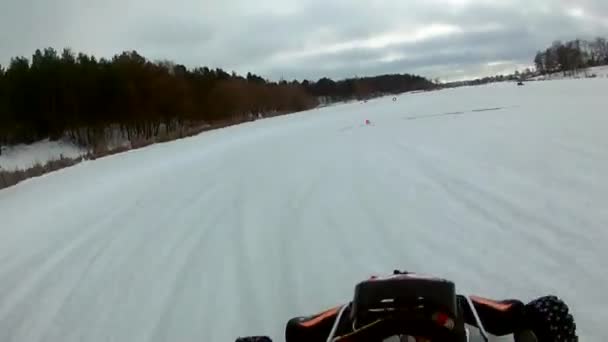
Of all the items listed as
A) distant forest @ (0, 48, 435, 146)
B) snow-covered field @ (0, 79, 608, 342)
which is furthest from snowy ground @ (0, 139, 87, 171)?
snow-covered field @ (0, 79, 608, 342)

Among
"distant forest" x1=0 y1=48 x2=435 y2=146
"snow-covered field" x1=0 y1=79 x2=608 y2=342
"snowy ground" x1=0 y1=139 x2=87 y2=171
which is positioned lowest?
"snow-covered field" x1=0 y1=79 x2=608 y2=342

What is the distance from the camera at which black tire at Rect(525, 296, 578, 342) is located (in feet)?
8.27

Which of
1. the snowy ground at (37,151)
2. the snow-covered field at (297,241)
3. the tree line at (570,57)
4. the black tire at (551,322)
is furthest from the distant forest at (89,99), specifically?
the tree line at (570,57)

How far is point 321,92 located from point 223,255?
119m

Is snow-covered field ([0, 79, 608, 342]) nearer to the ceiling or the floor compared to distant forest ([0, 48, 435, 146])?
nearer to the floor

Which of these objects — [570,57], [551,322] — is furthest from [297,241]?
[570,57]

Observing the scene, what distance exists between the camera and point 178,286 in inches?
167

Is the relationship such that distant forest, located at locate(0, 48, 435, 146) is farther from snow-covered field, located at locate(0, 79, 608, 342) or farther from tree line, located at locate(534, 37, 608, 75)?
tree line, located at locate(534, 37, 608, 75)

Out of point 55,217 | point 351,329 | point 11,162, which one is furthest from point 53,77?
point 351,329

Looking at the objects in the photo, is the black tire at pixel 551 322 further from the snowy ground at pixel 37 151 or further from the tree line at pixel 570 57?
the tree line at pixel 570 57

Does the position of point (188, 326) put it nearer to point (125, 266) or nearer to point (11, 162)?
point (125, 266)

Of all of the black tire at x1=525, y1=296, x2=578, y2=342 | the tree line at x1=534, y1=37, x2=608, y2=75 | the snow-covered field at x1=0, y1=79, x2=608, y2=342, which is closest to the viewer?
the black tire at x1=525, y1=296, x2=578, y2=342

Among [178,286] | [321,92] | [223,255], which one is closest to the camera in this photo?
[178,286]

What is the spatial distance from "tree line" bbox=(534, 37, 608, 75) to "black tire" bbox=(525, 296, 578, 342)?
102488 mm
